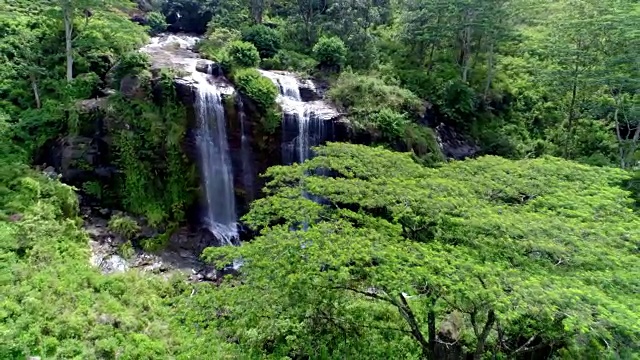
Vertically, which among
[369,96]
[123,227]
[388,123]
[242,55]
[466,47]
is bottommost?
[123,227]

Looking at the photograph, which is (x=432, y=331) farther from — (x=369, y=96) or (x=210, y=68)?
(x=210, y=68)

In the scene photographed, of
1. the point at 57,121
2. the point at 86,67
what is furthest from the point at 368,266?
the point at 86,67

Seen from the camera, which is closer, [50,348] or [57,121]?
[50,348]

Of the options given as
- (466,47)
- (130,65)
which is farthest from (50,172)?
(466,47)

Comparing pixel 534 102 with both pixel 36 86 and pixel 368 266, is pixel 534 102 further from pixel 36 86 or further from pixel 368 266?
pixel 36 86

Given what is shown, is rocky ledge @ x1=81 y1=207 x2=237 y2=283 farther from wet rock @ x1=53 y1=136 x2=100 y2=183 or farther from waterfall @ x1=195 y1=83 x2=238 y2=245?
wet rock @ x1=53 y1=136 x2=100 y2=183

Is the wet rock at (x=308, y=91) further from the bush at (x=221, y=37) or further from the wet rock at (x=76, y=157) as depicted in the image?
the wet rock at (x=76, y=157)

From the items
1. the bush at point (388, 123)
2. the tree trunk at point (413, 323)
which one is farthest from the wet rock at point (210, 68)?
the tree trunk at point (413, 323)
